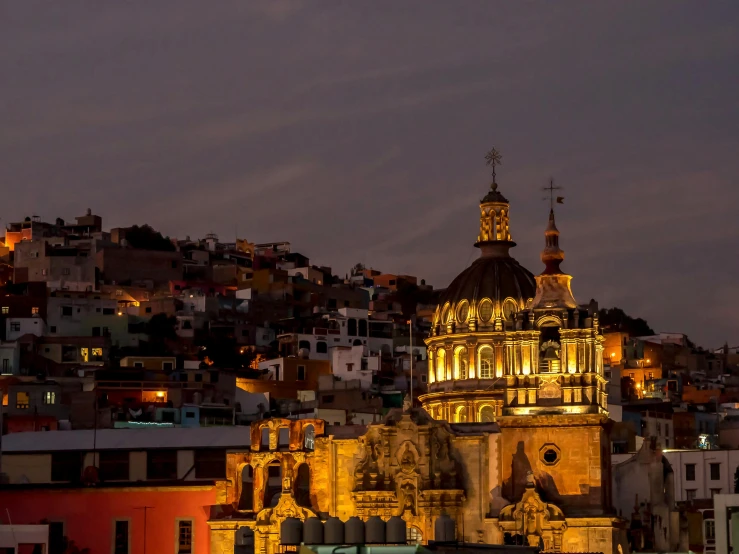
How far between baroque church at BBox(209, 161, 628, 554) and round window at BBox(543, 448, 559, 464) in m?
0.03

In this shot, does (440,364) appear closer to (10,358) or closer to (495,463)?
(495,463)

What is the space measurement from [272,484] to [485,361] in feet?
35.0

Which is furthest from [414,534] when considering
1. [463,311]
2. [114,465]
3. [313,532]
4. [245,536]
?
[313,532]

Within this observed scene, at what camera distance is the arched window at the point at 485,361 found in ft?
269

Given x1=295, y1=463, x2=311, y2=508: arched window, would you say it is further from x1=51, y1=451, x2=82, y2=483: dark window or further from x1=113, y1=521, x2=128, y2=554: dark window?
x1=51, y1=451, x2=82, y2=483: dark window

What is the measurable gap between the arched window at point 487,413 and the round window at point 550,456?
29.3ft

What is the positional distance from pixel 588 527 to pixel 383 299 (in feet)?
275

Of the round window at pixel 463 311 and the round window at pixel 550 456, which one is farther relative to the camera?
the round window at pixel 463 311

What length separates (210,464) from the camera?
77.0 m

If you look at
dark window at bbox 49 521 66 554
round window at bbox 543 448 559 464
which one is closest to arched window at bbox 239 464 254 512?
dark window at bbox 49 521 66 554

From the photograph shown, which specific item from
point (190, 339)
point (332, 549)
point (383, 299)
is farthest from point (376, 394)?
point (332, 549)

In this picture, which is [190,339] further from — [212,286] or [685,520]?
[685,520]

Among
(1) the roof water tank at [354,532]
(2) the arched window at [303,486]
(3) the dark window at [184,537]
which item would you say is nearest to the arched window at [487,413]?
(2) the arched window at [303,486]

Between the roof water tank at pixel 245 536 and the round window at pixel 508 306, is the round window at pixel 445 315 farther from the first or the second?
the roof water tank at pixel 245 536
